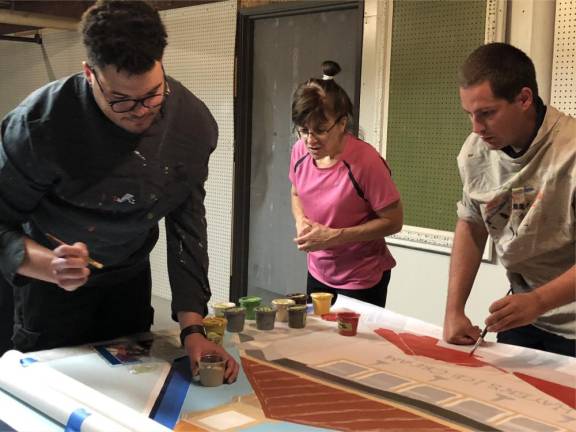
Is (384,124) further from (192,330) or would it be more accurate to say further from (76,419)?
(76,419)

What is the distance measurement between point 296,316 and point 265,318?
0.09 metres

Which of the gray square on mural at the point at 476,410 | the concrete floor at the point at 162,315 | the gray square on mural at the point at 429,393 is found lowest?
the concrete floor at the point at 162,315

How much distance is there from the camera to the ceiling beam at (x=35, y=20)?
4.88 m

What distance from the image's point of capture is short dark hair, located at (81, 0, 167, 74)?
135cm

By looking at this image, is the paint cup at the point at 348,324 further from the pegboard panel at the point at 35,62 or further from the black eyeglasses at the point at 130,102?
the pegboard panel at the point at 35,62

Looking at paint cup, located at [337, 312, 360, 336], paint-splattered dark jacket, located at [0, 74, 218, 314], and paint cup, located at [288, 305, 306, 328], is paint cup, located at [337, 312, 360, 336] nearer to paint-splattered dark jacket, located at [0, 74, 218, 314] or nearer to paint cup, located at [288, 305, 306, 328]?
paint cup, located at [288, 305, 306, 328]

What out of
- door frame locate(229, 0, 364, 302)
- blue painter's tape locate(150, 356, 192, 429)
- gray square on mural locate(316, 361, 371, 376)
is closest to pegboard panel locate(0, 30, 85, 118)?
door frame locate(229, 0, 364, 302)

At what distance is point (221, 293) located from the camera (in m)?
4.56

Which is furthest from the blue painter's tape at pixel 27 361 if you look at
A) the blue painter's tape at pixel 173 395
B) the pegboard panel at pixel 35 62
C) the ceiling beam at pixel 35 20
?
the pegboard panel at pixel 35 62

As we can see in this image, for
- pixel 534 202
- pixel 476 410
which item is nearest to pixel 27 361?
pixel 476 410

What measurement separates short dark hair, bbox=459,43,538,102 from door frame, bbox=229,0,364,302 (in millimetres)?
2370

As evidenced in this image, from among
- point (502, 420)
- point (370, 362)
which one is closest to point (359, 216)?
point (370, 362)

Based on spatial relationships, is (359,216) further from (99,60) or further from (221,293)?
(221,293)

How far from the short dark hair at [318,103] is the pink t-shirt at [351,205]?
0.14 metres
